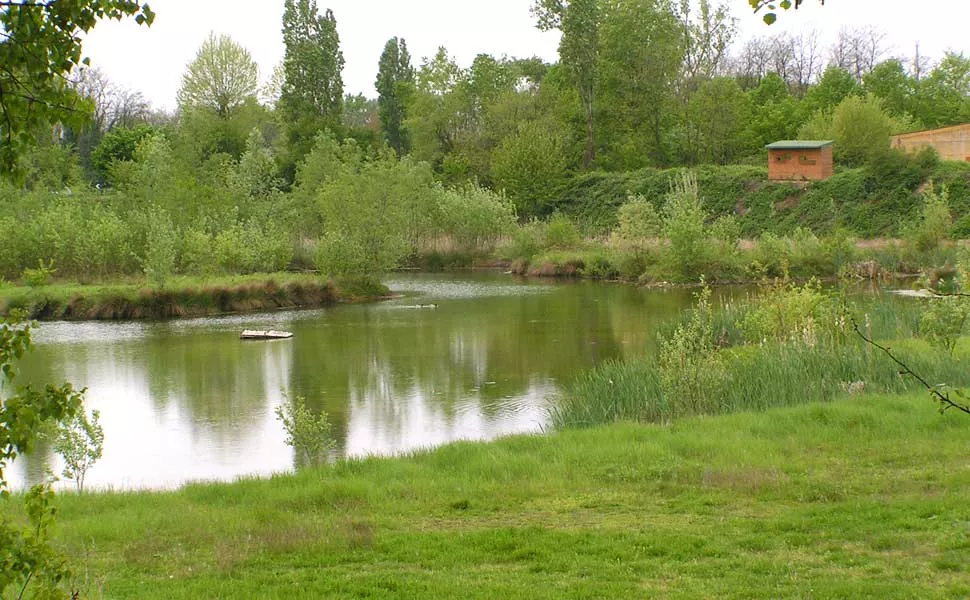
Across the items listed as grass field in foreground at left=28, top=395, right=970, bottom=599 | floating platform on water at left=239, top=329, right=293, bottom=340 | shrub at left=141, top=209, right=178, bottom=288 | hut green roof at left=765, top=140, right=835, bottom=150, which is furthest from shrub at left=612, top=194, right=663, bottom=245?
grass field in foreground at left=28, top=395, right=970, bottom=599

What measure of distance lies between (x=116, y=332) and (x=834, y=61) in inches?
2281

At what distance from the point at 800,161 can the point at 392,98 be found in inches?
1218

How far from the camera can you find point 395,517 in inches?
293

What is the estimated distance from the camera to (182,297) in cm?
2961

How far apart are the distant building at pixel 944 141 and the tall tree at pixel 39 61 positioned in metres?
43.6

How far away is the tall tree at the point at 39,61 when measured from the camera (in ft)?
10.8

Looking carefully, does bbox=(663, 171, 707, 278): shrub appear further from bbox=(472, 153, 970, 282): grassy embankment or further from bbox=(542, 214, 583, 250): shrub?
bbox=(542, 214, 583, 250): shrub

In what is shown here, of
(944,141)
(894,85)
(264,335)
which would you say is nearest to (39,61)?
(264,335)

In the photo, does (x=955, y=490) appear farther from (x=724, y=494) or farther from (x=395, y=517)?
(x=395, y=517)

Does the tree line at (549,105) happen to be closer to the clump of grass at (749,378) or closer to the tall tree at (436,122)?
the tall tree at (436,122)

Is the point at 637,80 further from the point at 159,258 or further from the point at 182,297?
the point at 159,258

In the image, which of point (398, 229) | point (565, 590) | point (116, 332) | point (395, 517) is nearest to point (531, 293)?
point (398, 229)

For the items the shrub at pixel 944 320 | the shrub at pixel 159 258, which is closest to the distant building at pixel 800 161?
the shrub at pixel 159 258

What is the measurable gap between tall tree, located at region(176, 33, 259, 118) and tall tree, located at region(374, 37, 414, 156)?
850 cm
